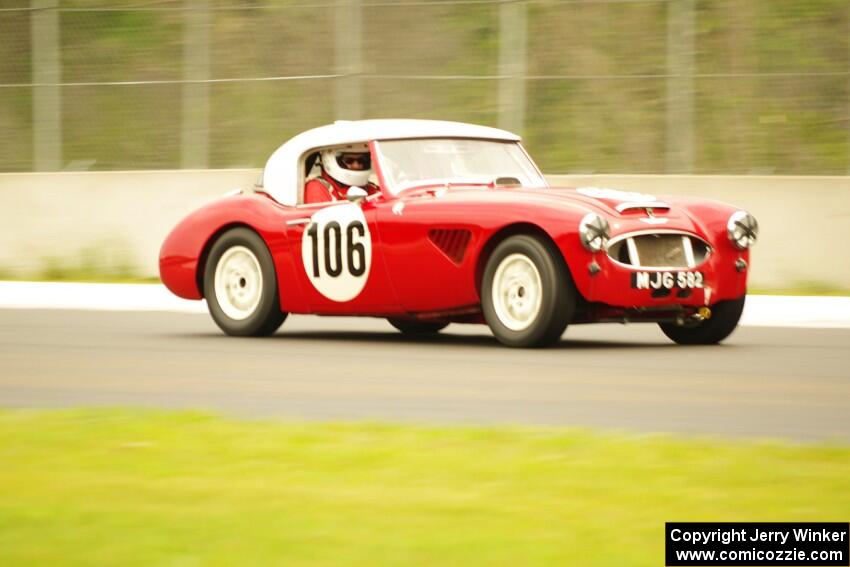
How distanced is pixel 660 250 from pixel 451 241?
4.24 ft

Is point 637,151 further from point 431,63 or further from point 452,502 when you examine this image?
point 452,502

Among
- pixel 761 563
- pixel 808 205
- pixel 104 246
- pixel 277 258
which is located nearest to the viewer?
pixel 761 563

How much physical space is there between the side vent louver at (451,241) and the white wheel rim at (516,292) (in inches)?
13.5

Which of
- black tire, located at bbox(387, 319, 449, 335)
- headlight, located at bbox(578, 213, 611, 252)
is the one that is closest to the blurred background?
black tire, located at bbox(387, 319, 449, 335)

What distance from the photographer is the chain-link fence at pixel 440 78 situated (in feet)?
55.0

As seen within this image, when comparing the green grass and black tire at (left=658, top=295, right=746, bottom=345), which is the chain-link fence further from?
the green grass

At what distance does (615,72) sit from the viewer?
57.0ft

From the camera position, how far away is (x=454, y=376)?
9164 mm

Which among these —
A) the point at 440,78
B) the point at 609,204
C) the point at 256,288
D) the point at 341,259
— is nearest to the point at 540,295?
the point at 609,204

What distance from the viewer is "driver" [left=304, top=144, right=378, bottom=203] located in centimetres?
1190

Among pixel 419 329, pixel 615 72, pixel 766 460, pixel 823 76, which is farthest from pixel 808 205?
pixel 766 460

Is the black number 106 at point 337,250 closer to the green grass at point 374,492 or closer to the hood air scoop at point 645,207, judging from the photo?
the hood air scoop at point 645,207

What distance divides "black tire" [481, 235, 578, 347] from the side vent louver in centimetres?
22

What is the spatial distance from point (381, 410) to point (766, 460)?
7.17 ft
